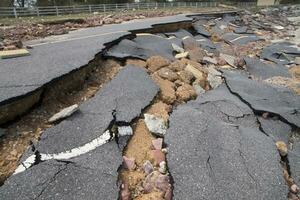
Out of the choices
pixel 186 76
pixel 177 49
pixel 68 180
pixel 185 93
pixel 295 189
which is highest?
pixel 177 49

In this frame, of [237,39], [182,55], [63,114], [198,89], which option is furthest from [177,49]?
[237,39]

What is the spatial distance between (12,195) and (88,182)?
0.70m

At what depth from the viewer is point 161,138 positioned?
11.7 ft

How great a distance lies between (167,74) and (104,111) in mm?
1825

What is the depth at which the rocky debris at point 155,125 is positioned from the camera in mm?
3639

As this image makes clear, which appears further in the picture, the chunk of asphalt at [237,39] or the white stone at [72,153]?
the chunk of asphalt at [237,39]

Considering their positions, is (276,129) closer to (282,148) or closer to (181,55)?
(282,148)

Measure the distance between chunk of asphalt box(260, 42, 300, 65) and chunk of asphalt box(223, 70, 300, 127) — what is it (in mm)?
3423

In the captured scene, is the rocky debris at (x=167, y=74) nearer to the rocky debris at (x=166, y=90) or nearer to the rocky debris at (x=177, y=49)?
the rocky debris at (x=166, y=90)

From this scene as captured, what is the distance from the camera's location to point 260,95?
5258 mm

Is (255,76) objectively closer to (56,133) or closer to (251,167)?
(251,167)

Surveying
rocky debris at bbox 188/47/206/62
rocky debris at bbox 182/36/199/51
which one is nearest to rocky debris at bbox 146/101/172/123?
rocky debris at bbox 188/47/206/62

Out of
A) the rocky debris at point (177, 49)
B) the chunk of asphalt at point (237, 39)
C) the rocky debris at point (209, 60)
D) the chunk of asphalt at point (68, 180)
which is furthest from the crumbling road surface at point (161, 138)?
the chunk of asphalt at point (237, 39)

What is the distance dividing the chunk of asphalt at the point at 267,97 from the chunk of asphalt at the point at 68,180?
9.47ft
